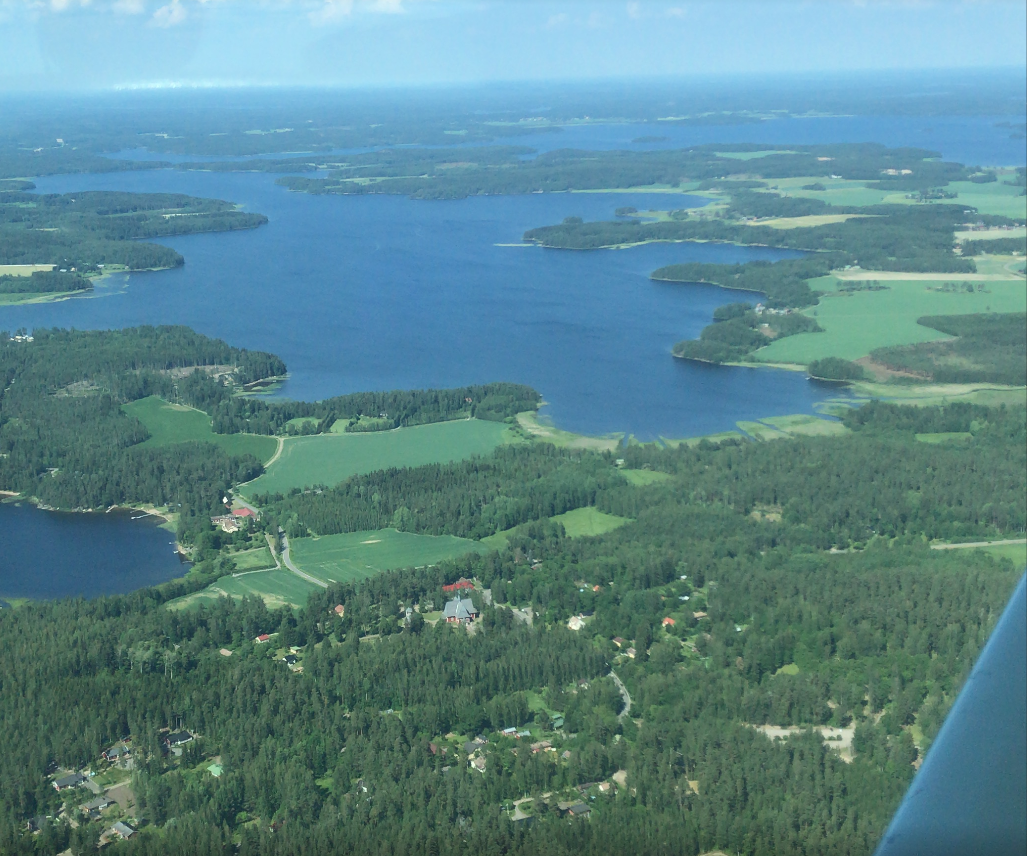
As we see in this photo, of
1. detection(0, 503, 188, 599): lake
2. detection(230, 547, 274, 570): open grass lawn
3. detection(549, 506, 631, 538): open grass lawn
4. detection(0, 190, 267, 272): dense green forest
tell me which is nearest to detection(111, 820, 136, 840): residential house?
detection(0, 503, 188, 599): lake

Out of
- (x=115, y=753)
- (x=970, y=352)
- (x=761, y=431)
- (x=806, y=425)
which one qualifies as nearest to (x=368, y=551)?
(x=115, y=753)

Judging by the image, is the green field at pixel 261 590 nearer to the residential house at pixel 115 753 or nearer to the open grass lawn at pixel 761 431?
the residential house at pixel 115 753

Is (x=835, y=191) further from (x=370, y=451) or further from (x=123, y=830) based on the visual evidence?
(x=123, y=830)

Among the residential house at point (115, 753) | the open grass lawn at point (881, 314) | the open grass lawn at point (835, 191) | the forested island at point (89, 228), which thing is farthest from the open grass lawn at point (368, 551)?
the open grass lawn at point (835, 191)

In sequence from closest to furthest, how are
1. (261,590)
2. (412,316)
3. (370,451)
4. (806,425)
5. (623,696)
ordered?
1. (623,696)
2. (261,590)
3. (370,451)
4. (806,425)
5. (412,316)

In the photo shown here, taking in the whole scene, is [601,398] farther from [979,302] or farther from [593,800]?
[593,800]

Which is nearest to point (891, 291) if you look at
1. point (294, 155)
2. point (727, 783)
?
point (727, 783)
